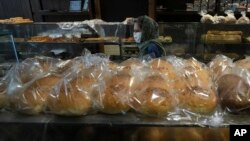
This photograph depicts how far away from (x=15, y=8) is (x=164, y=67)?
348 cm

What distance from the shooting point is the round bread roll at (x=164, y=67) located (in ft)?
2.57

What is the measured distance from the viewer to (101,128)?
66 centimetres

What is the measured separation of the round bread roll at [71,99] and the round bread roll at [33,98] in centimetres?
3

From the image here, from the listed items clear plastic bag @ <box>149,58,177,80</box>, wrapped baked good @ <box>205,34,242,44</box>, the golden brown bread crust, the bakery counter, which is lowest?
wrapped baked good @ <box>205,34,242,44</box>

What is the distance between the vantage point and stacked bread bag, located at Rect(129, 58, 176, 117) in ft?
2.10

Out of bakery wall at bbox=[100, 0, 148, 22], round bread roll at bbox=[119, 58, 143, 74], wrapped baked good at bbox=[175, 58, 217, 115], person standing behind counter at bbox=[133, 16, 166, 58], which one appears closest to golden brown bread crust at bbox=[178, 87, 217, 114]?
wrapped baked good at bbox=[175, 58, 217, 115]

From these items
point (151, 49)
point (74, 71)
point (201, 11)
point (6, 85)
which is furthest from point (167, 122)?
point (201, 11)

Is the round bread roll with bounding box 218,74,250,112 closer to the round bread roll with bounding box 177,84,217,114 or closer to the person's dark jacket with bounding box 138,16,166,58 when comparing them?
the round bread roll with bounding box 177,84,217,114

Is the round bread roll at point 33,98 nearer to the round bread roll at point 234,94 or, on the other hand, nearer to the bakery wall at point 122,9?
the round bread roll at point 234,94

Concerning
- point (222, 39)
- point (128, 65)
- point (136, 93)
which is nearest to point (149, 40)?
point (222, 39)

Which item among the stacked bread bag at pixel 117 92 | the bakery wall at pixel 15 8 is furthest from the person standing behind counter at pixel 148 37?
the bakery wall at pixel 15 8

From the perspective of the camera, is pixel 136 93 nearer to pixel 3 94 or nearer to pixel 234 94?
pixel 234 94

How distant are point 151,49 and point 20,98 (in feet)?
4.99

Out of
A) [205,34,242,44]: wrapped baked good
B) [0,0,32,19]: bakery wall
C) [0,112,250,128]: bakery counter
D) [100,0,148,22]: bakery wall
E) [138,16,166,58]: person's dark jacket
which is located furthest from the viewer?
[0,0,32,19]: bakery wall
